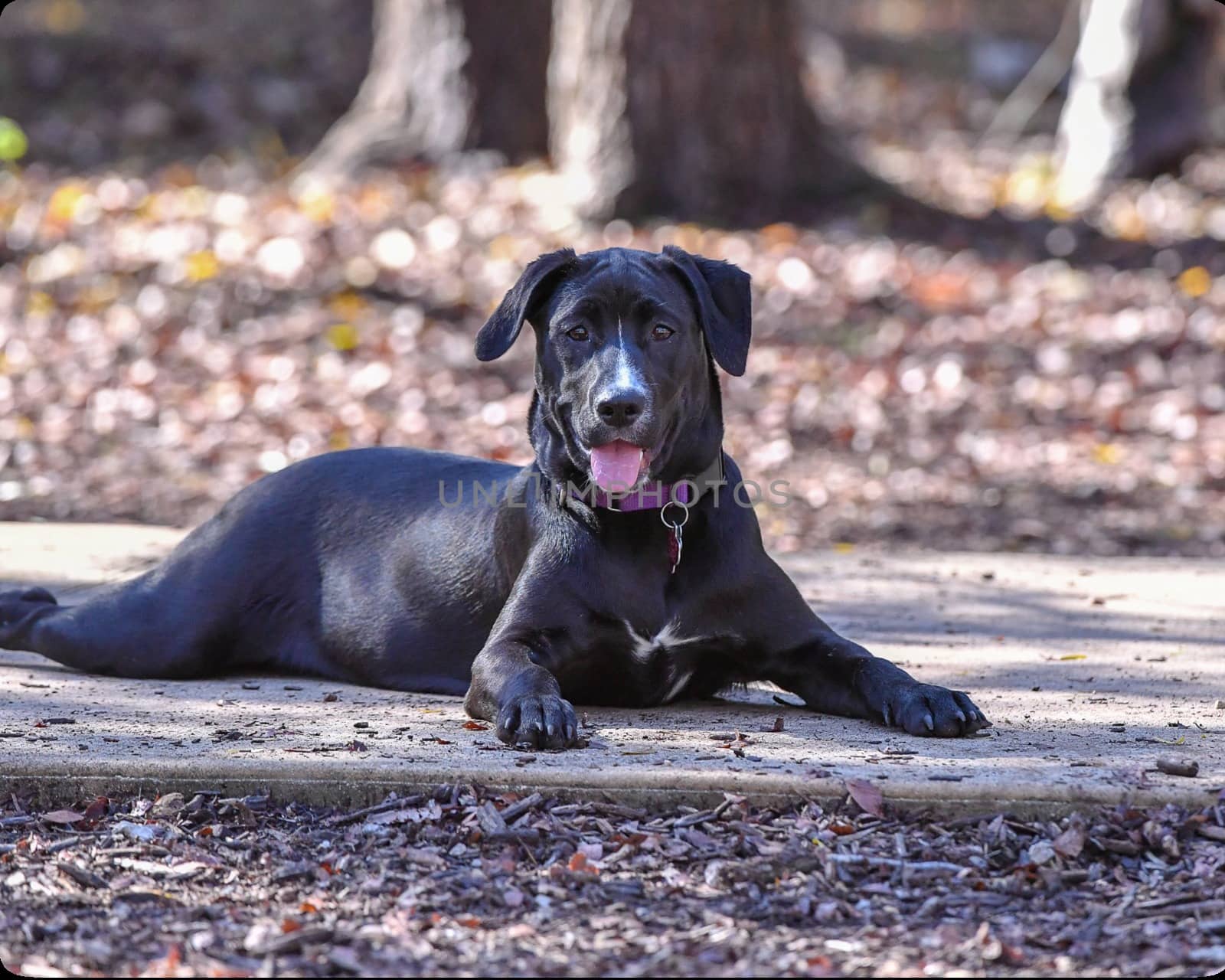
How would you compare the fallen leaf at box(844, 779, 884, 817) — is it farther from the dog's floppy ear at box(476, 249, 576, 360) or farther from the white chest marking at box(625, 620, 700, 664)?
the dog's floppy ear at box(476, 249, 576, 360)

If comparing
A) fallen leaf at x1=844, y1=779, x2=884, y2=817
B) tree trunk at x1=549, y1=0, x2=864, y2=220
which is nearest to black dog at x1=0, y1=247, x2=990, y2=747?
fallen leaf at x1=844, y1=779, x2=884, y2=817

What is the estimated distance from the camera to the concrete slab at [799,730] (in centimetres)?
389

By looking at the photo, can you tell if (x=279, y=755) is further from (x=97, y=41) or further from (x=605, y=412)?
(x=97, y=41)

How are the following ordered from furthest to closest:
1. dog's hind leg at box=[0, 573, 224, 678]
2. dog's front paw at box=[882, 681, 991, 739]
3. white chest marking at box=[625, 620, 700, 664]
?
dog's hind leg at box=[0, 573, 224, 678] → white chest marking at box=[625, 620, 700, 664] → dog's front paw at box=[882, 681, 991, 739]

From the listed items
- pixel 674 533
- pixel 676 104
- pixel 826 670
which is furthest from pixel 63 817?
pixel 676 104

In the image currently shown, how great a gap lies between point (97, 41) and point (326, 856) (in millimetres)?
15261

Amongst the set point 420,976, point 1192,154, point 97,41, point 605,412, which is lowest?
point 420,976

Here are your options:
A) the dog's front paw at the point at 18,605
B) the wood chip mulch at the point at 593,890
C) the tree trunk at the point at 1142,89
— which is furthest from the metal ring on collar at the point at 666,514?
the tree trunk at the point at 1142,89

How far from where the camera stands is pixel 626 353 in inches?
183

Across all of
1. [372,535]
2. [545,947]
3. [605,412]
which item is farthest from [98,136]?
[545,947]

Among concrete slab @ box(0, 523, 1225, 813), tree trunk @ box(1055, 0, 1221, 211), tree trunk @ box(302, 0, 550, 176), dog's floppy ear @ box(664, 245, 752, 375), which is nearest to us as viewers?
concrete slab @ box(0, 523, 1225, 813)

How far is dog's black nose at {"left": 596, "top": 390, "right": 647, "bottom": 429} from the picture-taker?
449 cm

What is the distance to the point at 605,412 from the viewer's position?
14.9ft

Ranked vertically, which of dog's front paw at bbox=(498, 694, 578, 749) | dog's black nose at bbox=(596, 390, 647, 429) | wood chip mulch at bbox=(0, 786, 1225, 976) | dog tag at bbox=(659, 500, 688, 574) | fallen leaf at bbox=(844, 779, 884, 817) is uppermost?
dog's black nose at bbox=(596, 390, 647, 429)
